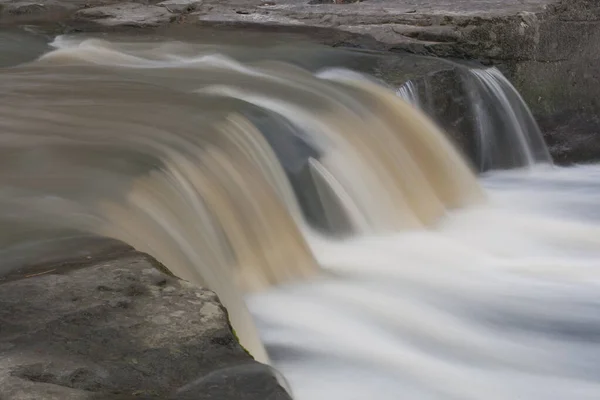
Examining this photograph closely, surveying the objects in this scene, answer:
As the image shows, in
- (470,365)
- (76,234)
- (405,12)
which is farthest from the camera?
(405,12)

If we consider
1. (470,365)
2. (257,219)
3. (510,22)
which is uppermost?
(510,22)

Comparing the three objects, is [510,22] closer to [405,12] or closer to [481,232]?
[405,12]

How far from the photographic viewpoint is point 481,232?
5.07 meters

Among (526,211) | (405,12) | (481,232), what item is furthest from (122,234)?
(405,12)

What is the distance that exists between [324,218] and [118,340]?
8.05 ft

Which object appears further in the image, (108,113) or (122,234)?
(108,113)

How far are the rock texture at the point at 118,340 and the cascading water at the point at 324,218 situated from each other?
0.58 m

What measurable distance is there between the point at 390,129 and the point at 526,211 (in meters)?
0.96

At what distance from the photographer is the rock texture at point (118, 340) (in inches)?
79.3

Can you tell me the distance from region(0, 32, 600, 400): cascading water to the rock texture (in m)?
0.58

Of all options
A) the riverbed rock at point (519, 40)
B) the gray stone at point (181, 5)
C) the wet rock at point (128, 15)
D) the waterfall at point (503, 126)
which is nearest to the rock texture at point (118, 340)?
the waterfall at point (503, 126)

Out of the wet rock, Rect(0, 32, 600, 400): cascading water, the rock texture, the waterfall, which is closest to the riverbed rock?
the waterfall

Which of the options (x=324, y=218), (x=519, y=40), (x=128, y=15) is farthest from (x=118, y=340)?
(x=128, y=15)

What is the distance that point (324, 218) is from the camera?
459 cm
